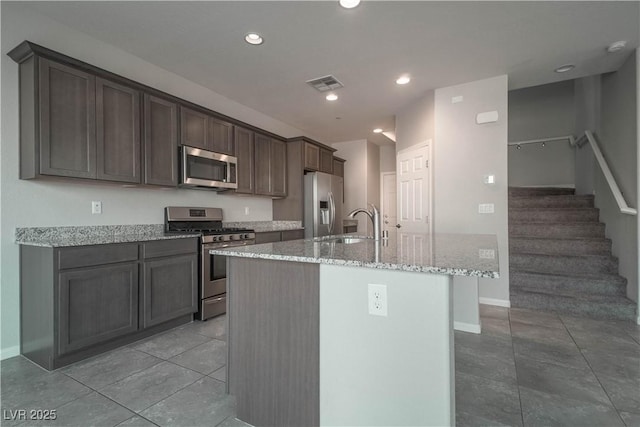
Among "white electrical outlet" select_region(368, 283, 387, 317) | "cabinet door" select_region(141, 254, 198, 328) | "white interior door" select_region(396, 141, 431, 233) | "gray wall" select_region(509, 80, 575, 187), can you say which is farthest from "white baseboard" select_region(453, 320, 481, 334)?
"gray wall" select_region(509, 80, 575, 187)

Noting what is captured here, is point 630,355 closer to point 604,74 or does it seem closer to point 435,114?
point 435,114

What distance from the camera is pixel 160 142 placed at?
297cm

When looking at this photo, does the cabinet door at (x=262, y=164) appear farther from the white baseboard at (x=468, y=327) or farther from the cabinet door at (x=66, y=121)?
the white baseboard at (x=468, y=327)

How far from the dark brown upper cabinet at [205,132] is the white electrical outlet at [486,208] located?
306 centimetres

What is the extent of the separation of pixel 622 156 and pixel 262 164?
4204 millimetres

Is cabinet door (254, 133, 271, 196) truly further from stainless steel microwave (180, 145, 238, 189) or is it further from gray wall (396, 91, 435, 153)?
gray wall (396, 91, 435, 153)

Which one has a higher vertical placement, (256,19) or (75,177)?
(256,19)

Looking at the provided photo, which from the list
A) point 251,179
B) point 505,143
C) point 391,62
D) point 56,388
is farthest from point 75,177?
point 505,143

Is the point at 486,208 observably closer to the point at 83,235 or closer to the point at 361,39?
the point at 361,39

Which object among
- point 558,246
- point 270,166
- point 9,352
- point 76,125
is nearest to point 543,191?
point 558,246

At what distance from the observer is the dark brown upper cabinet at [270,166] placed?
4270 millimetres

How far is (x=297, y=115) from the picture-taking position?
4836mm

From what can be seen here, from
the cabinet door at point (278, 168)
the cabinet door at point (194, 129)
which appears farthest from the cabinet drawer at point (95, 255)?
the cabinet door at point (278, 168)

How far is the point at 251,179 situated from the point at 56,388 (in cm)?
282
